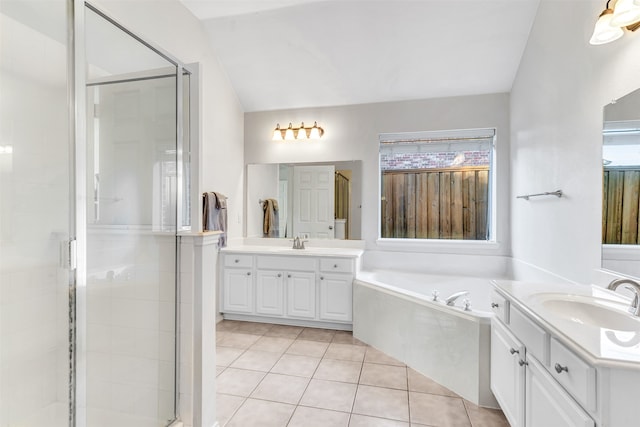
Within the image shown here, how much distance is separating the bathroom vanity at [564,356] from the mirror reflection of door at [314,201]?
2.14 meters

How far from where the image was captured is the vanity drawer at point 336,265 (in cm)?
306

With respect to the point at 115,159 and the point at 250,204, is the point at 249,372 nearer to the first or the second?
the point at 115,159

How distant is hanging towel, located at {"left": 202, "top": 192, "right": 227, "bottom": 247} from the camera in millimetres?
2965

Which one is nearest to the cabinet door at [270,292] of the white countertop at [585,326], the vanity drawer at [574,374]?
the white countertop at [585,326]

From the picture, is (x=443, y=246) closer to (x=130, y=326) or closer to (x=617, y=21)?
(x=617, y=21)

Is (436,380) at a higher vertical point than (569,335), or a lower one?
lower

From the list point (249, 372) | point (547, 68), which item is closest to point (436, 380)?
point (249, 372)

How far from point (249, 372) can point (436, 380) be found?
134 cm

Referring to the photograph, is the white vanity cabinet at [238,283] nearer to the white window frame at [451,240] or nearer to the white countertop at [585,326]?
the white window frame at [451,240]

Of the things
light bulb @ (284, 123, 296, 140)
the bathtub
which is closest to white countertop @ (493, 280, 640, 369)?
the bathtub

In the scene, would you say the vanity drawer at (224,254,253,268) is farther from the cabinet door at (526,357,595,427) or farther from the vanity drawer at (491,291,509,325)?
the cabinet door at (526,357,595,427)

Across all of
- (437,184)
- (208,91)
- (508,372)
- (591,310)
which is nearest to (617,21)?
(591,310)

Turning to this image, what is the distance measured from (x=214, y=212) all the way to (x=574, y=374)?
110 inches

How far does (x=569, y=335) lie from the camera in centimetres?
102
